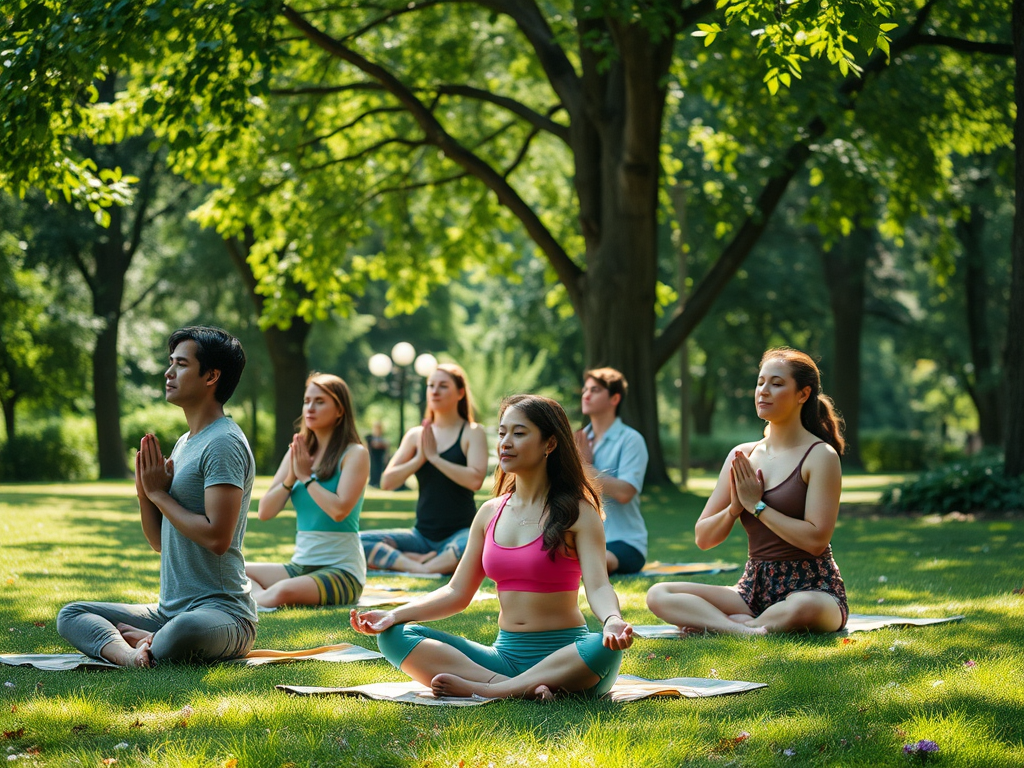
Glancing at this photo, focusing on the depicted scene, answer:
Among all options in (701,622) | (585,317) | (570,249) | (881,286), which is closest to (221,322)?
(570,249)

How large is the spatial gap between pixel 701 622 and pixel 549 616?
2013mm

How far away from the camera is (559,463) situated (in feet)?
16.2

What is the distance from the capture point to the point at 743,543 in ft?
43.1

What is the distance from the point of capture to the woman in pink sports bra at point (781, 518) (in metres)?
6.21

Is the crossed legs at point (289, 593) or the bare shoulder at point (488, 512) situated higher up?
the bare shoulder at point (488, 512)

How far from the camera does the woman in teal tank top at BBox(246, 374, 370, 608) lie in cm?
789

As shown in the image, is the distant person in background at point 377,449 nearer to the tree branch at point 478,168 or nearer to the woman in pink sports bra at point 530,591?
the tree branch at point 478,168

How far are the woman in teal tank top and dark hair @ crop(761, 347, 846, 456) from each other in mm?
3167

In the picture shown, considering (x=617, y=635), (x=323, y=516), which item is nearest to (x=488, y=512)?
(x=617, y=635)

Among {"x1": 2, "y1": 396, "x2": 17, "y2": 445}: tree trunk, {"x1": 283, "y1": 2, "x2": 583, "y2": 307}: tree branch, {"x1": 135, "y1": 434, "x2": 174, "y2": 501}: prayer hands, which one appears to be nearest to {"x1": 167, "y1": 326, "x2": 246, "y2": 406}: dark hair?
{"x1": 135, "y1": 434, "x2": 174, "y2": 501}: prayer hands

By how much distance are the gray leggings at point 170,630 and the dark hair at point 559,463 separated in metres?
1.73

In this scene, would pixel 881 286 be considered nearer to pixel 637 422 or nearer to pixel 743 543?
pixel 637 422

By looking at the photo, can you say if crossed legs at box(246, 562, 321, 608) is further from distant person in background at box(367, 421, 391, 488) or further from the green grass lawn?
distant person in background at box(367, 421, 391, 488)

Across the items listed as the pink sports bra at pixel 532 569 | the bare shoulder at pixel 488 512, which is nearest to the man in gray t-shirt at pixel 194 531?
the bare shoulder at pixel 488 512
